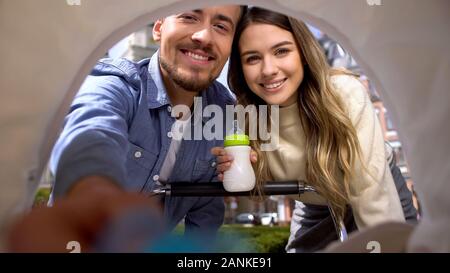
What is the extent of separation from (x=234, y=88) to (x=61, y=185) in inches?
26.8

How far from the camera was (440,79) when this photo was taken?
58 cm

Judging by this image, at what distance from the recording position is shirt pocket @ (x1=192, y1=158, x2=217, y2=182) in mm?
1054

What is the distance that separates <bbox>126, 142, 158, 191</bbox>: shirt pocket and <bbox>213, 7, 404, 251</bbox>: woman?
157 millimetres

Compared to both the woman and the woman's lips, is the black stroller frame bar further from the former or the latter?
the woman's lips

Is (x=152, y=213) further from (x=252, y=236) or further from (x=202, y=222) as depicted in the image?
(x=252, y=236)

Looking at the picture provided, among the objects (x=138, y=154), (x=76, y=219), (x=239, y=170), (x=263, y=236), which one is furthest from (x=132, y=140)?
(x=263, y=236)

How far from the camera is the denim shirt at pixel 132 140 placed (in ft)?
1.65

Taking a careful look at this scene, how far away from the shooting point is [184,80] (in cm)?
102

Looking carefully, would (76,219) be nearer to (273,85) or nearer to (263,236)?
(273,85)

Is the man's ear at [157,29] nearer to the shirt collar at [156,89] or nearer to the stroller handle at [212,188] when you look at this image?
the shirt collar at [156,89]

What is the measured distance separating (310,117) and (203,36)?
311mm

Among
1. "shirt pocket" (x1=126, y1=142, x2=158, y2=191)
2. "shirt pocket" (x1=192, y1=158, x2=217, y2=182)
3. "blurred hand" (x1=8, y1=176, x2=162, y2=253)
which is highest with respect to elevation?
"blurred hand" (x1=8, y1=176, x2=162, y2=253)

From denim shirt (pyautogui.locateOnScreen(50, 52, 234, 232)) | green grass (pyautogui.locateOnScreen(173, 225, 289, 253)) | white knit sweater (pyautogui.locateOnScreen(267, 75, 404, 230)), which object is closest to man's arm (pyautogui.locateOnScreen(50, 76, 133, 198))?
denim shirt (pyautogui.locateOnScreen(50, 52, 234, 232))

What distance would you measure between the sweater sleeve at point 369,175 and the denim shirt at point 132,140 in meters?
0.32
